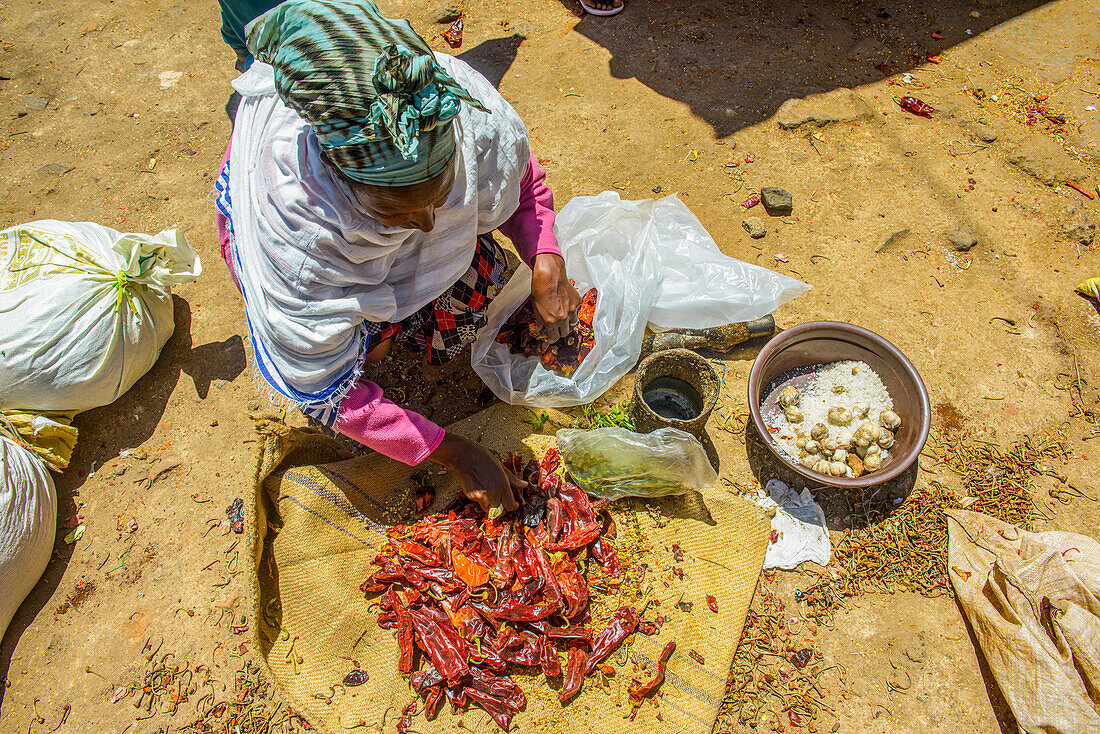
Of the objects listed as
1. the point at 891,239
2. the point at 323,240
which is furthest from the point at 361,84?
the point at 891,239

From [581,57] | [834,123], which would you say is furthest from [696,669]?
[581,57]

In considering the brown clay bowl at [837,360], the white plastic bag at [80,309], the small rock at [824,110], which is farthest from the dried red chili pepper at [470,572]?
the small rock at [824,110]

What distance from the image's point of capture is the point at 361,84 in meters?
1.31

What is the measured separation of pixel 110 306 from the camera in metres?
3.06

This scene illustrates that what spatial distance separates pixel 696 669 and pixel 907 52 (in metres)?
5.00

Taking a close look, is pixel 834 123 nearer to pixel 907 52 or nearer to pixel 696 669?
pixel 907 52

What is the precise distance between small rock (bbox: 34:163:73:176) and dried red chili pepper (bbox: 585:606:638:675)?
5159 millimetres

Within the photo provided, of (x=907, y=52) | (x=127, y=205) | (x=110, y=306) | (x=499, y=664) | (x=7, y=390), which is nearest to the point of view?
(x=499, y=664)

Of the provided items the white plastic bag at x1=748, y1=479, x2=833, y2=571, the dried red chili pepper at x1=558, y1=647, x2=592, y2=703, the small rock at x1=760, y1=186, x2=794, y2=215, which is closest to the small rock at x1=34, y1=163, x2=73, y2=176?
the dried red chili pepper at x1=558, y1=647, x2=592, y2=703

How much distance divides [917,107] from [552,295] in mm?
3540

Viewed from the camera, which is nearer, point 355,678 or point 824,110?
point 355,678

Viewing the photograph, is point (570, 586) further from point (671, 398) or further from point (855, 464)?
point (855, 464)

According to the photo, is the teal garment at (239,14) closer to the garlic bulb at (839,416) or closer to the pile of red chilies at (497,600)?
the pile of red chilies at (497,600)

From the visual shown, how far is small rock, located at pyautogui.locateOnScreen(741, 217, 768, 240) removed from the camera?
12.1 ft
